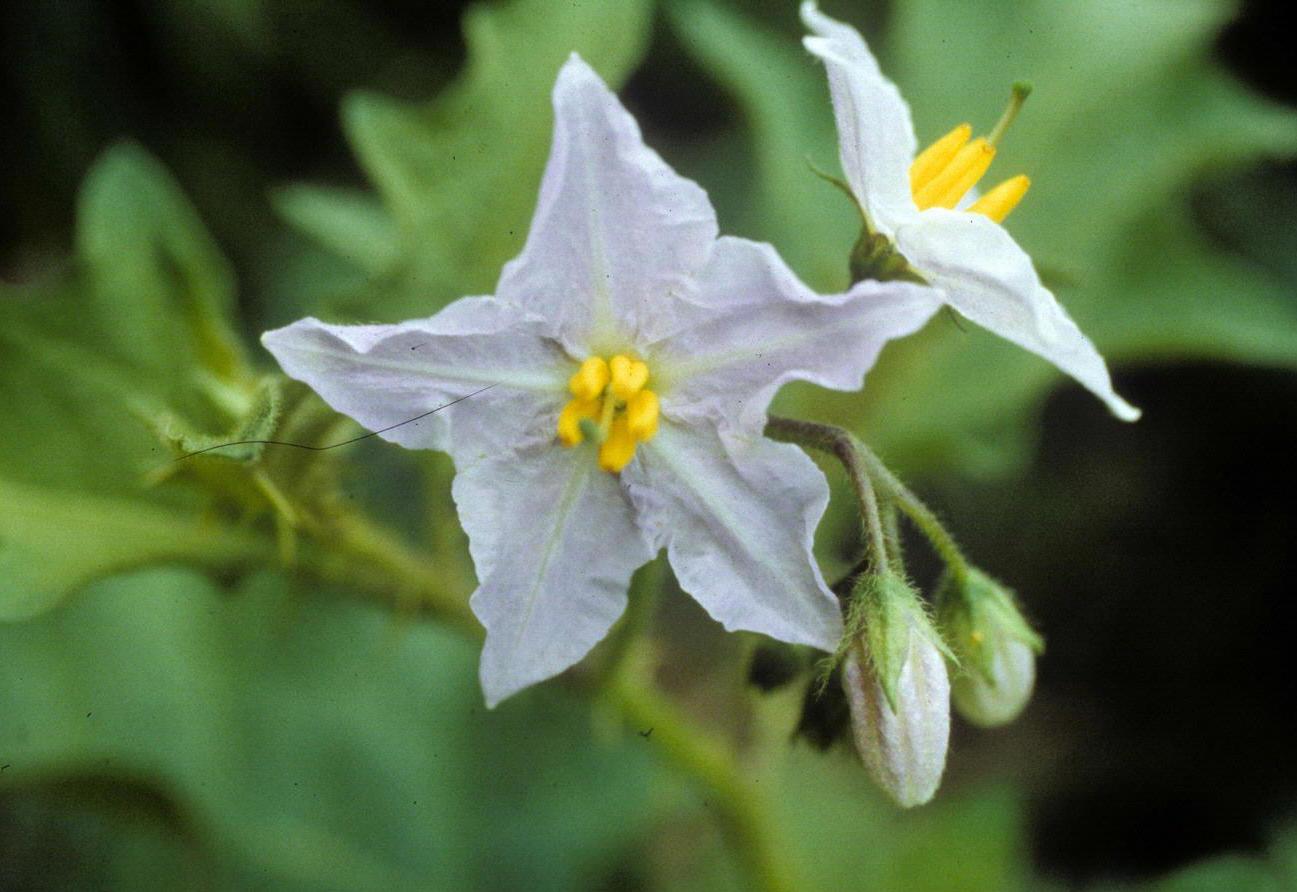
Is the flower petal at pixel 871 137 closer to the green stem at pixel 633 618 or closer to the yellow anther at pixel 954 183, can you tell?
the yellow anther at pixel 954 183

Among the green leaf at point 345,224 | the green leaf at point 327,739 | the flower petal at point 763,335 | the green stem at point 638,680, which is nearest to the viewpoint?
the flower petal at point 763,335

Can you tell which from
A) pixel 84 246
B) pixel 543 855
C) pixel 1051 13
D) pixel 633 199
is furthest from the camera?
pixel 543 855

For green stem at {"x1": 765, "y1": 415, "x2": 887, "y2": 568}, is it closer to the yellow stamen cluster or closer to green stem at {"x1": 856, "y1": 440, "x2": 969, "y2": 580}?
green stem at {"x1": 856, "y1": 440, "x2": 969, "y2": 580}

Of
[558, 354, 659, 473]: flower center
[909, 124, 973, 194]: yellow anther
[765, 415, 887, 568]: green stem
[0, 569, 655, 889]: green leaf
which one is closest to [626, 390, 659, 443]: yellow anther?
[558, 354, 659, 473]: flower center

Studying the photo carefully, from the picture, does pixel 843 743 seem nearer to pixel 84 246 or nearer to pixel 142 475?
pixel 142 475

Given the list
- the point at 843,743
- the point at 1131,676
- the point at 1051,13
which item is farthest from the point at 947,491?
the point at 843,743

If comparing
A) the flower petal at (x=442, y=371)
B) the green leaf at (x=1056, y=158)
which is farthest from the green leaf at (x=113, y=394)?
the green leaf at (x=1056, y=158)
